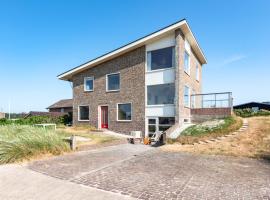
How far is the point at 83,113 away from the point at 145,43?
10214 millimetres

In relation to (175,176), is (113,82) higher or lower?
higher

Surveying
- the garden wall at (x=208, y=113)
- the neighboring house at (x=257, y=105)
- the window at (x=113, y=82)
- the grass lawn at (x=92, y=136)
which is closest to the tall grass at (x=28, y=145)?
the grass lawn at (x=92, y=136)

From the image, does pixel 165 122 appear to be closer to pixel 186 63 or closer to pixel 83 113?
pixel 186 63

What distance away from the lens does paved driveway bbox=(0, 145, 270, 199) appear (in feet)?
18.1

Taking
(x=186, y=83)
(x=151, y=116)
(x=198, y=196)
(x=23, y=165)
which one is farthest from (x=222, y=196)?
(x=186, y=83)

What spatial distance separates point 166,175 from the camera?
7.02m

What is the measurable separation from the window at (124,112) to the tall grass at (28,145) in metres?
9.31

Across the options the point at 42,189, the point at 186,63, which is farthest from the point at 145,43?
the point at 42,189

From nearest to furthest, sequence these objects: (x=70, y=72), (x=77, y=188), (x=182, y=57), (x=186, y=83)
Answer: (x=77, y=188), (x=182, y=57), (x=186, y=83), (x=70, y=72)

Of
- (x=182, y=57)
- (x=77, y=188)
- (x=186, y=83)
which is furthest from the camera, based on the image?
(x=186, y=83)

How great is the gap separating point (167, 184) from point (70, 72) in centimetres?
1989

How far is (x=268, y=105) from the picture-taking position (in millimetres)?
34156

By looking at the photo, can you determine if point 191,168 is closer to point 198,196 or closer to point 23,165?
point 198,196

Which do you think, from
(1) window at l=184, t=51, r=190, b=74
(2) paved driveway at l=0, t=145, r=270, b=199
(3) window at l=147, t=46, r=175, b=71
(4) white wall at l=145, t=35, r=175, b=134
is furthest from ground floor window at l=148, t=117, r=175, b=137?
(2) paved driveway at l=0, t=145, r=270, b=199
